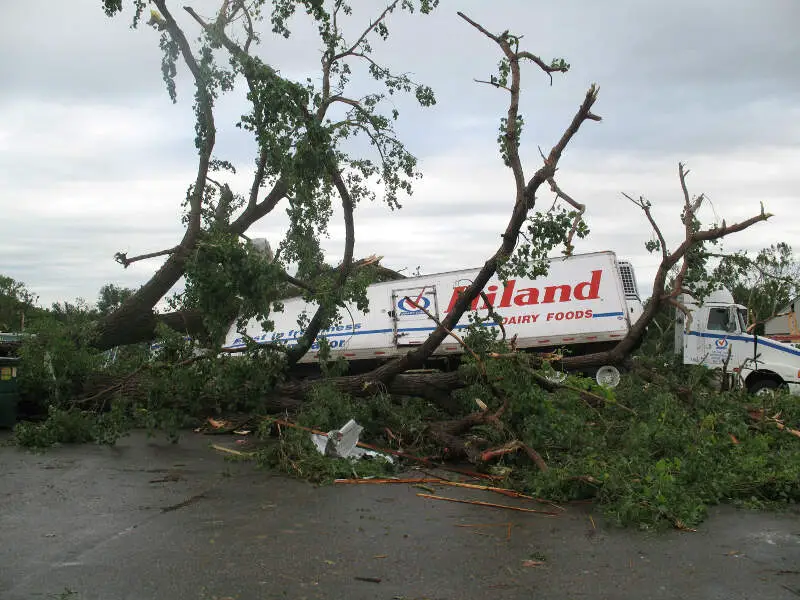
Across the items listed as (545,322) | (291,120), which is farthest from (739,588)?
(545,322)

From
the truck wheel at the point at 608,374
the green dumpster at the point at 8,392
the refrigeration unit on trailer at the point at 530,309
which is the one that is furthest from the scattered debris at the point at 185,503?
the refrigeration unit on trailer at the point at 530,309

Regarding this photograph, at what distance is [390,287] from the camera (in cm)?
1883

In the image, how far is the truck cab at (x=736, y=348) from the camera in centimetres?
1524

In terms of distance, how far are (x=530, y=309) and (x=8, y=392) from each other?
10.9 meters

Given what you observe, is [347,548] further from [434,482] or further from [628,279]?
Answer: [628,279]

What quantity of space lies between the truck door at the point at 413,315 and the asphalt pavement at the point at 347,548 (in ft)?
35.9

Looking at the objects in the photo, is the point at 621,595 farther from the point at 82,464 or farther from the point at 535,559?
the point at 82,464

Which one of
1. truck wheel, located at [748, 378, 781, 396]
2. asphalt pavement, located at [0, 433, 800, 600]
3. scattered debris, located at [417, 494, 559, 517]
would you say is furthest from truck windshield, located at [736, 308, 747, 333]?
scattered debris, located at [417, 494, 559, 517]

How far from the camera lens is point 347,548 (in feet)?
16.2

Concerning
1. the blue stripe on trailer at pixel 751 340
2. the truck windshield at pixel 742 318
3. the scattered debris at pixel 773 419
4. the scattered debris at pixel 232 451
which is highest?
the truck windshield at pixel 742 318

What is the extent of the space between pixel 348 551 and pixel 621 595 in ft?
5.76

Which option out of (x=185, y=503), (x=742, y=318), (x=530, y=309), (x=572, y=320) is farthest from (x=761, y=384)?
(x=185, y=503)

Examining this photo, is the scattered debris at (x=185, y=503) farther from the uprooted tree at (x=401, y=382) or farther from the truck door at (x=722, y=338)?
the truck door at (x=722, y=338)

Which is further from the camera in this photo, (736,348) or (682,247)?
(736,348)
